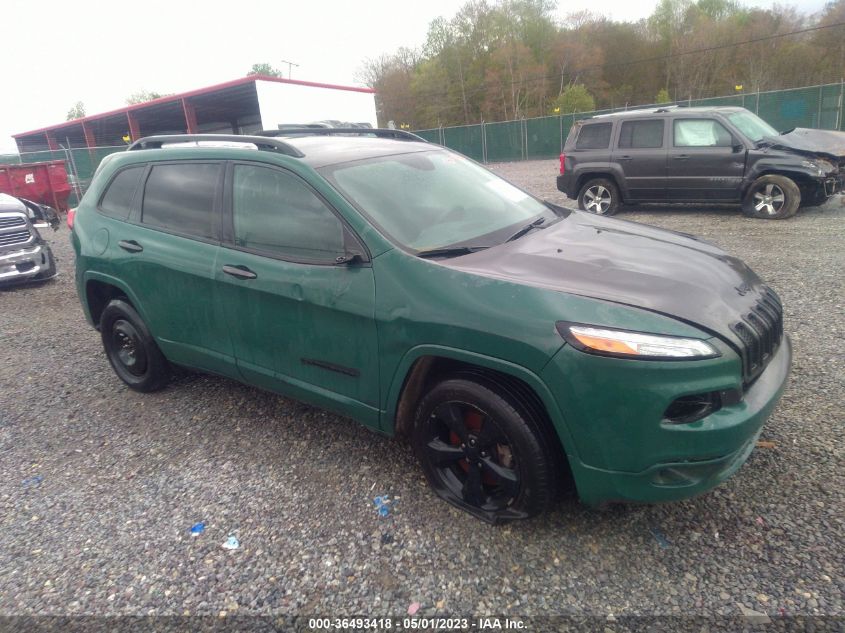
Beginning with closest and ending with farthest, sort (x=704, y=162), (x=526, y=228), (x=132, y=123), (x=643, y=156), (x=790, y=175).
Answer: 1. (x=526, y=228)
2. (x=790, y=175)
3. (x=704, y=162)
4. (x=643, y=156)
5. (x=132, y=123)

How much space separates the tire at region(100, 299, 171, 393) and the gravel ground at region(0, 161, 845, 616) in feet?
0.80

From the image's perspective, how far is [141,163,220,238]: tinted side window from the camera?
3494 mm

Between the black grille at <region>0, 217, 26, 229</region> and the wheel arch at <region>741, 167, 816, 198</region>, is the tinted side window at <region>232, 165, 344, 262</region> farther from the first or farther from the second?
the wheel arch at <region>741, 167, 816, 198</region>

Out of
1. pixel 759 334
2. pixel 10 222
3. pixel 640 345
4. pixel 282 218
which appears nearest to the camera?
pixel 640 345

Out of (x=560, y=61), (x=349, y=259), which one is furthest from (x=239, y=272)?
(x=560, y=61)

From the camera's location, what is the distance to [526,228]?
3.26 meters

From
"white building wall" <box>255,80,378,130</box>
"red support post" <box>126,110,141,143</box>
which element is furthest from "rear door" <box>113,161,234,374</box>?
"red support post" <box>126,110,141,143</box>

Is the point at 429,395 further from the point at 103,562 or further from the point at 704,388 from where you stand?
the point at 103,562

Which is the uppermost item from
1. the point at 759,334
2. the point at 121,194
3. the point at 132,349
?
the point at 121,194

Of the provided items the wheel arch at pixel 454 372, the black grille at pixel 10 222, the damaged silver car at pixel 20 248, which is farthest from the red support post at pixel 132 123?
the wheel arch at pixel 454 372

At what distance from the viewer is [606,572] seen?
2.37 metres

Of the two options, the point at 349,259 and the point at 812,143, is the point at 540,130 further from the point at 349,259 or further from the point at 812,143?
the point at 349,259

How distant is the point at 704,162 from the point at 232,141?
851 cm

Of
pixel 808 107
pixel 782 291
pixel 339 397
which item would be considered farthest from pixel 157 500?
pixel 808 107
